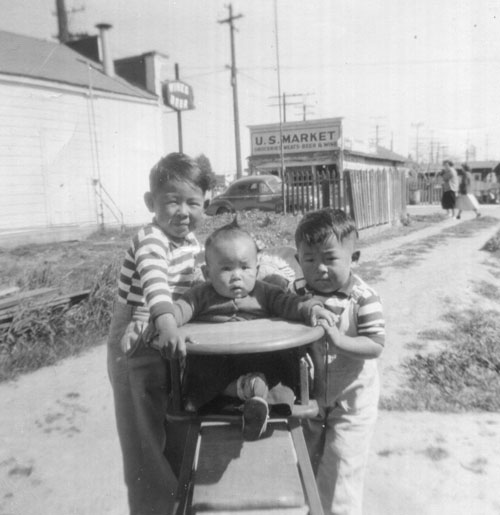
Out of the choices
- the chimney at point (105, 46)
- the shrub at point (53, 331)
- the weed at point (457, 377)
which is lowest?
the weed at point (457, 377)

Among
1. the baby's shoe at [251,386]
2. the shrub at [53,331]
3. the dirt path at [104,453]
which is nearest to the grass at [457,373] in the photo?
the dirt path at [104,453]

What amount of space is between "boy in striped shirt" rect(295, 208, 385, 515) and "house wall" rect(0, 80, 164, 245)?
39.0 feet

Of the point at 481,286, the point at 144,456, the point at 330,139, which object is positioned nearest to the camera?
the point at 144,456

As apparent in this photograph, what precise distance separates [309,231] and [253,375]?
608 mm

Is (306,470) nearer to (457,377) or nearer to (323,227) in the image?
(323,227)

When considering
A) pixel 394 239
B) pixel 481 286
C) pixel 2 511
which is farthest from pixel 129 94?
pixel 2 511

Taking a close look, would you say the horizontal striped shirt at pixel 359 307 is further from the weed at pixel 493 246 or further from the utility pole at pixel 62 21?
the utility pole at pixel 62 21

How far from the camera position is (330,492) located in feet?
6.75

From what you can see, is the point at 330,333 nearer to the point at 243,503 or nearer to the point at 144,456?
the point at 243,503

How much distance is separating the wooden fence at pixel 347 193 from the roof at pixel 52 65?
607cm

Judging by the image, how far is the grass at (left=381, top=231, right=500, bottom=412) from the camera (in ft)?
12.0

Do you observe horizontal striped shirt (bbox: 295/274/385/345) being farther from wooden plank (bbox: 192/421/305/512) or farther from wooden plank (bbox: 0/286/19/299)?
wooden plank (bbox: 0/286/19/299)

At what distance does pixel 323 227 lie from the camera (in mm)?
2096

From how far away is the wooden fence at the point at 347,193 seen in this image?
40.4 feet
